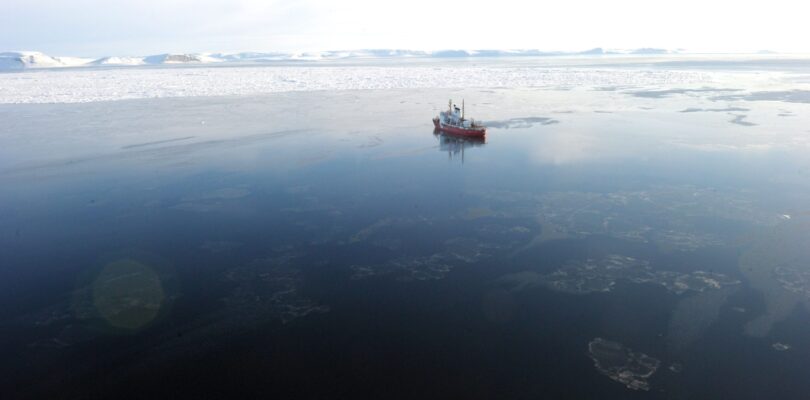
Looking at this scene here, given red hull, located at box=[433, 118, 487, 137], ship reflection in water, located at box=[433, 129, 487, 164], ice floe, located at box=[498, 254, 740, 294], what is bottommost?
ice floe, located at box=[498, 254, 740, 294]

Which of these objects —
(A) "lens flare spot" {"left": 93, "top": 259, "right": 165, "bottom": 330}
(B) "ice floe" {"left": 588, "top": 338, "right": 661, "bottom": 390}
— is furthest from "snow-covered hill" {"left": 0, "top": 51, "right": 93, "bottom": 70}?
(B) "ice floe" {"left": 588, "top": 338, "right": 661, "bottom": 390}

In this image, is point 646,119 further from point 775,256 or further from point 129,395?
point 129,395

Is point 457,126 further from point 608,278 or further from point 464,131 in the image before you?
point 608,278

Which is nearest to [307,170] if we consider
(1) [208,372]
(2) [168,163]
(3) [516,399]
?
(2) [168,163]

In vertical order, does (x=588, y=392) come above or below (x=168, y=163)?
below

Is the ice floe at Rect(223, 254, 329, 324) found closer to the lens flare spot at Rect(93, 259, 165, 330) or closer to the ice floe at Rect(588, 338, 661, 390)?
the lens flare spot at Rect(93, 259, 165, 330)
